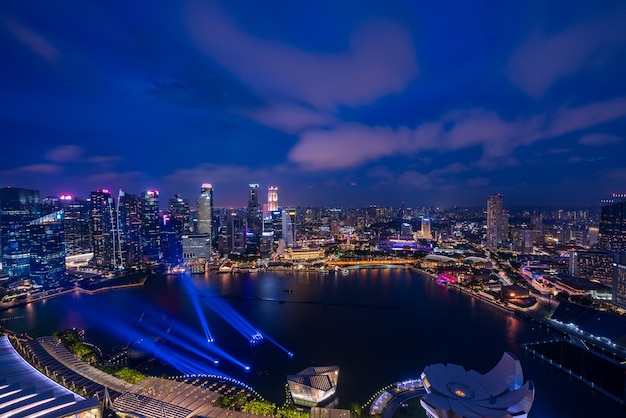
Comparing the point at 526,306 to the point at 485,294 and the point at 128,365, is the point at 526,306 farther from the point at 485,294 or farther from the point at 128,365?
the point at 128,365

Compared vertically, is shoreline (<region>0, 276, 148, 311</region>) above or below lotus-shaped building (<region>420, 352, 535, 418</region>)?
below

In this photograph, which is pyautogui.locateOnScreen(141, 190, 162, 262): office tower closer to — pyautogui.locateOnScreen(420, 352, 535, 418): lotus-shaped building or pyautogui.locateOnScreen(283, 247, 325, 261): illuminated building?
pyautogui.locateOnScreen(283, 247, 325, 261): illuminated building

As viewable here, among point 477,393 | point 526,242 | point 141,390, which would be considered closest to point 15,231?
point 141,390

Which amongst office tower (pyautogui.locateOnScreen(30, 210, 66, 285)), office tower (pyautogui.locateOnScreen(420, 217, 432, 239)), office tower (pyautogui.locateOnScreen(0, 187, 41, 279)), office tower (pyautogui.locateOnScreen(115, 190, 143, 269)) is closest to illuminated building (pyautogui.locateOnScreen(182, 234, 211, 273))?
office tower (pyautogui.locateOnScreen(115, 190, 143, 269))

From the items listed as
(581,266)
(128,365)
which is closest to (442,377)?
(128,365)

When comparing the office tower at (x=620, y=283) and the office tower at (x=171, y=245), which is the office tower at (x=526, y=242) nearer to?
the office tower at (x=620, y=283)

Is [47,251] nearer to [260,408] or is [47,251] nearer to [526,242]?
[260,408]

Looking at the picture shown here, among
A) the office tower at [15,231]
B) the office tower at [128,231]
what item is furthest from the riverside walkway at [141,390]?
the office tower at [128,231]
